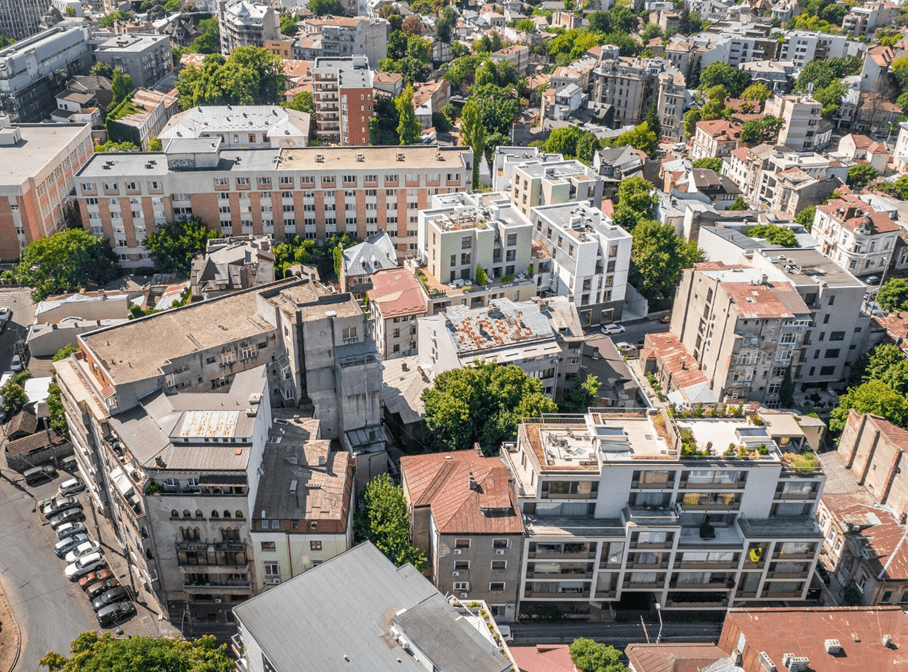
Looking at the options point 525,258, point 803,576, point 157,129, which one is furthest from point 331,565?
point 157,129

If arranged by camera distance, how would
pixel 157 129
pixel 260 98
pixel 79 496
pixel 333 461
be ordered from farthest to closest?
pixel 260 98 → pixel 157 129 → pixel 79 496 → pixel 333 461

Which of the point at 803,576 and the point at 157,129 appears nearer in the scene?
the point at 803,576

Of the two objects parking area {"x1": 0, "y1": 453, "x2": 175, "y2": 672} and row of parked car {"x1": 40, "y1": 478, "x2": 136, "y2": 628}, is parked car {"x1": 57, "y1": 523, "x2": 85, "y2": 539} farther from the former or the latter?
parking area {"x1": 0, "y1": 453, "x2": 175, "y2": 672}

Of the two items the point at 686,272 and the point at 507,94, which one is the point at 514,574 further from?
the point at 507,94

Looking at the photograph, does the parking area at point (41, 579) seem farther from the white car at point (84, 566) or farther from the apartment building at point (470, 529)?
Result: the apartment building at point (470, 529)

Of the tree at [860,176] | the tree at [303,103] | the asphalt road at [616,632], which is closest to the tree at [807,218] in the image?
the tree at [860,176]

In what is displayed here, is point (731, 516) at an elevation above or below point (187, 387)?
below

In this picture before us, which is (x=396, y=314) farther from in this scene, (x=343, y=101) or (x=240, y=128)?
(x=343, y=101)
